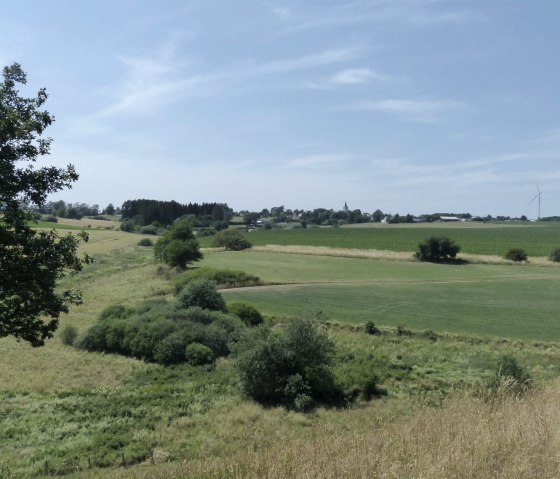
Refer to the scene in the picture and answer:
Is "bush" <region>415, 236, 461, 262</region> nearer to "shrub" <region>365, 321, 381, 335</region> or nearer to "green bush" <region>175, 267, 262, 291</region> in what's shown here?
"green bush" <region>175, 267, 262, 291</region>

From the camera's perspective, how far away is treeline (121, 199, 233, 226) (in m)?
161

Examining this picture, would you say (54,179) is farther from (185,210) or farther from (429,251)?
(185,210)

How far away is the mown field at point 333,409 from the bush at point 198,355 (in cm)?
100

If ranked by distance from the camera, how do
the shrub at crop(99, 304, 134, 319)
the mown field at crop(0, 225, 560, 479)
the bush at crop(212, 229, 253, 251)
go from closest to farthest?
the mown field at crop(0, 225, 560, 479) < the shrub at crop(99, 304, 134, 319) < the bush at crop(212, 229, 253, 251)

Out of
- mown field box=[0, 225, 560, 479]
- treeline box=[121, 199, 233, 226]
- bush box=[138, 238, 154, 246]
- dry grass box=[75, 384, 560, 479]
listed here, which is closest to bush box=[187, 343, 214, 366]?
mown field box=[0, 225, 560, 479]

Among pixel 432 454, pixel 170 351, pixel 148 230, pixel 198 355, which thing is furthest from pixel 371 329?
pixel 148 230

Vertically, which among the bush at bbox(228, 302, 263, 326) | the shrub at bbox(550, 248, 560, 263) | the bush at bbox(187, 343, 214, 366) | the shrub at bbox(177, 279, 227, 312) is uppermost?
the shrub at bbox(550, 248, 560, 263)

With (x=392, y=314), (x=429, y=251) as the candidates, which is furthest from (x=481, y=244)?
(x=392, y=314)

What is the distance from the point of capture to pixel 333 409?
23359 millimetres

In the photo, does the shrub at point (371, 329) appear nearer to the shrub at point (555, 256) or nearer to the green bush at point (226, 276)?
the green bush at point (226, 276)

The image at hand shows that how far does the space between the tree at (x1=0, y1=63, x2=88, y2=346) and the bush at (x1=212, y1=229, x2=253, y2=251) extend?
291 feet

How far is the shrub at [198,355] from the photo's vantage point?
30656 mm

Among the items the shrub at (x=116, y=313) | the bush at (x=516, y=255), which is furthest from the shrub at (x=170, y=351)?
the bush at (x=516, y=255)

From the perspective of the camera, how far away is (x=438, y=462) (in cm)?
523
